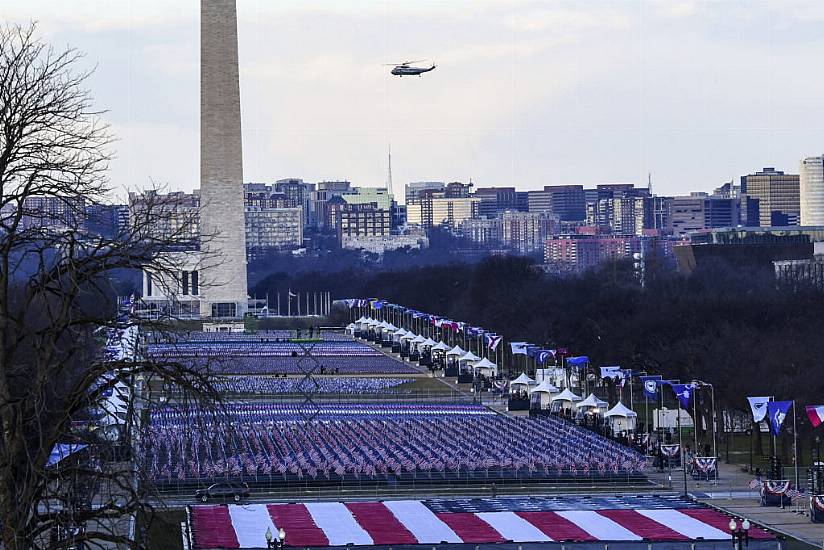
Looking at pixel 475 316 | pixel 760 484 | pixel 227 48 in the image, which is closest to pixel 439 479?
pixel 760 484

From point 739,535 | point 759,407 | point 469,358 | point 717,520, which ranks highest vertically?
point 759,407

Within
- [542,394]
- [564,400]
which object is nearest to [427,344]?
[542,394]

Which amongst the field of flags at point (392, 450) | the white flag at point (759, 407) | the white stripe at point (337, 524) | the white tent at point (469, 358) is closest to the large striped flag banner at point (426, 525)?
the white stripe at point (337, 524)

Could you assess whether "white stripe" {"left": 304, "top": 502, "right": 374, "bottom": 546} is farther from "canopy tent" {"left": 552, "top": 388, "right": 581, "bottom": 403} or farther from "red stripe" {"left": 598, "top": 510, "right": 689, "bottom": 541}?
"canopy tent" {"left": 552, "top": 388, "right": 581, "bottom": 403}

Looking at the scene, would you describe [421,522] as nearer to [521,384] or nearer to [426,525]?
[426,525]

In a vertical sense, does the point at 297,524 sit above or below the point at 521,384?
below

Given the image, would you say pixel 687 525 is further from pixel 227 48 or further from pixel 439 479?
pixel 227 48
